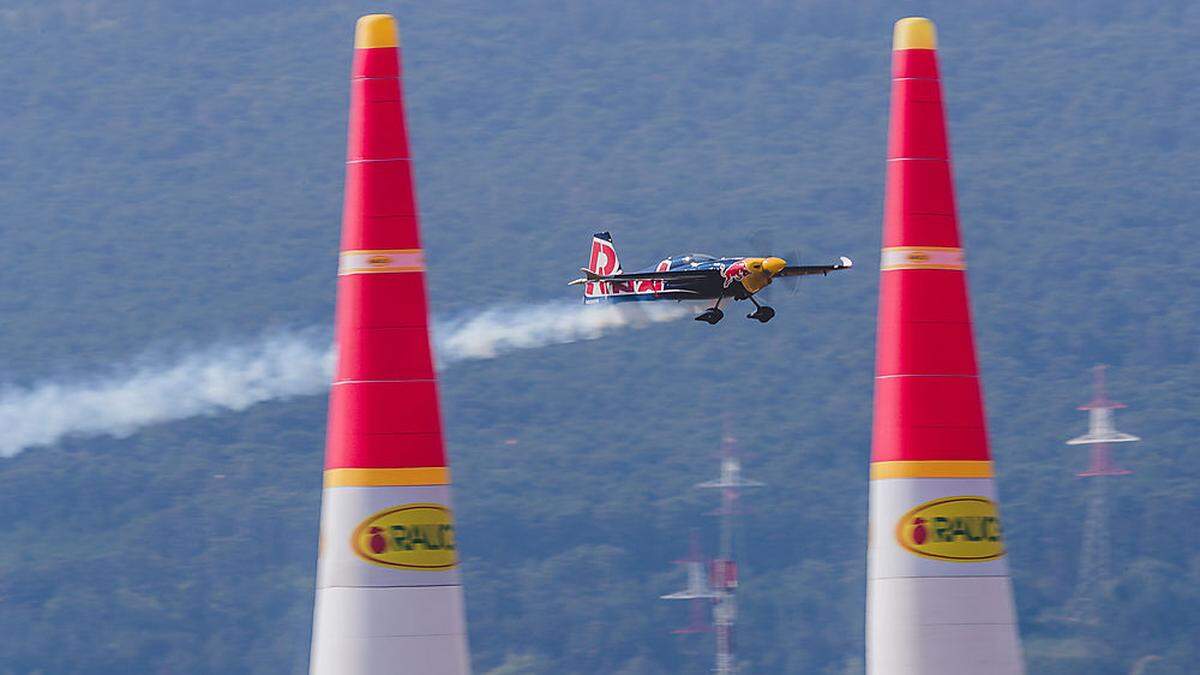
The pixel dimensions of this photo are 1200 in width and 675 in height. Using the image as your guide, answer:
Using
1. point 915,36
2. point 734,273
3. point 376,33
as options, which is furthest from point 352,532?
point 734,273

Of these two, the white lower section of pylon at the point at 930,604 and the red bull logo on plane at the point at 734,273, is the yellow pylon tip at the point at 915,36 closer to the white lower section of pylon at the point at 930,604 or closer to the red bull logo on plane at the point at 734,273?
the white lower section of pylon at the point at 930,604

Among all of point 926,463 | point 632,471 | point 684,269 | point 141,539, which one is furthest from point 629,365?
point 926,463

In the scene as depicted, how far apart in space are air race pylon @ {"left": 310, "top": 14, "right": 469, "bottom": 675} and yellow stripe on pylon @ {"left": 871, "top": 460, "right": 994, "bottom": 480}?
3028 mm

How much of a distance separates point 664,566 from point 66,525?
25.8m

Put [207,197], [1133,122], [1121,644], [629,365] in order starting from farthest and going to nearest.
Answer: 1. [1133,122]
2. [207,197]
3. [629,365]
4. [1121,644]

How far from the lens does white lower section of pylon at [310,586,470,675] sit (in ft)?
45.9

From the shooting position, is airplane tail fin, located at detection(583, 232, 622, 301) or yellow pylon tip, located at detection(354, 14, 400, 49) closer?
yellow pylon tip, located at detection(354, 14, 400, 49)

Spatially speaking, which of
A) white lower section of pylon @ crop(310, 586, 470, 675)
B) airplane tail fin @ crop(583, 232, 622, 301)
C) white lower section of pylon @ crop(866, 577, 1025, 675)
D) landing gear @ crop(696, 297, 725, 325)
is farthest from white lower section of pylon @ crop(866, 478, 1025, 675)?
airplane tail fin @ crop(583, 232, 622, 301)

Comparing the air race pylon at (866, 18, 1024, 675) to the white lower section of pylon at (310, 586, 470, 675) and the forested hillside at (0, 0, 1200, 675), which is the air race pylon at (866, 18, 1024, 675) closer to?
the white lower section of pylon at (310, 586, 470, 675)

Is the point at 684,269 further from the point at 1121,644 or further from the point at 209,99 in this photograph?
the point at 209,99

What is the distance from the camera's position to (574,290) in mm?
96000

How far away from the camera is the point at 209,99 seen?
451 feet

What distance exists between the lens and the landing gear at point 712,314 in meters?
25.2

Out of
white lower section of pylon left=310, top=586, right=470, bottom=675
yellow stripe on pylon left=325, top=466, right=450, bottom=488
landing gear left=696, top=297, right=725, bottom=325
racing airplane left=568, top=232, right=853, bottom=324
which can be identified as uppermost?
racing airplane left=568, top=232, right=853, bottom=324
